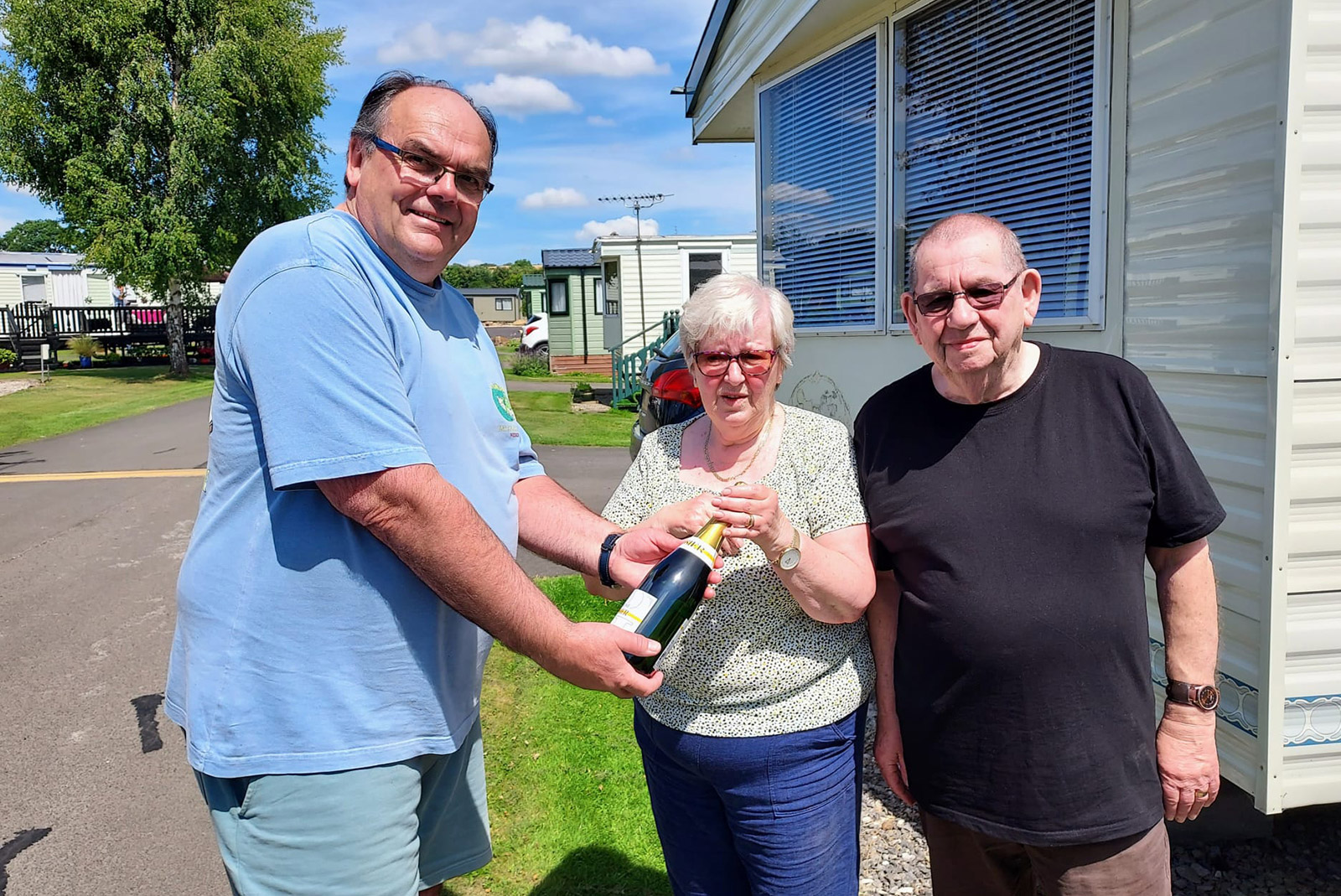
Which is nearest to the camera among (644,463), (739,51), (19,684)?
(644,463)

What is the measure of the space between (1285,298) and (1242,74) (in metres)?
0.62

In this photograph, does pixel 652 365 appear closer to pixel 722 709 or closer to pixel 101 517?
pixel 101 517

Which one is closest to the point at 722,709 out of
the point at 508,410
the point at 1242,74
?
the point at 508,410

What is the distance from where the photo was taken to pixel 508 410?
2.23 metres

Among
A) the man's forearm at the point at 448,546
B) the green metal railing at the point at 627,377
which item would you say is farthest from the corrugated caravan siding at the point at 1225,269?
the green metal railing at the point at 627,377

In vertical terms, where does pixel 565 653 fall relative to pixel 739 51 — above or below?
below

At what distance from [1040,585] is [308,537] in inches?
58.4

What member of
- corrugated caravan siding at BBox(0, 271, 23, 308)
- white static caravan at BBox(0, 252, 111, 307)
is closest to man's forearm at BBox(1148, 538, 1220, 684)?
white static caravan at BBox(0, 252, 111, 307)

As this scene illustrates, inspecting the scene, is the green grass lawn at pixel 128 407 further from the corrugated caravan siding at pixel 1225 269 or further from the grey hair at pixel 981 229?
the grey hair at pixel 981 229

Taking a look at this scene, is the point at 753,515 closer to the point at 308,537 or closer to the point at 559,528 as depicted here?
the point at 559,528

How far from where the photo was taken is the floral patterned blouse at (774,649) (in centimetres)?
210

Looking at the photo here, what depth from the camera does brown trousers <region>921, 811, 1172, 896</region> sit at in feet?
6.53

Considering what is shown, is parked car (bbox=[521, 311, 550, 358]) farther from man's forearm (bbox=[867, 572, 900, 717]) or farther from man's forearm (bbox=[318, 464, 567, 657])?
man's forearm (bbox=[318, 464, 567, 657])

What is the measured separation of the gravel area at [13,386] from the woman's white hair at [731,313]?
21566 millimetres
